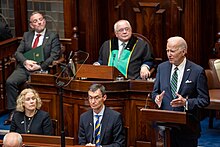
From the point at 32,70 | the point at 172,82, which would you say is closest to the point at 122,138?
the point at 172,82

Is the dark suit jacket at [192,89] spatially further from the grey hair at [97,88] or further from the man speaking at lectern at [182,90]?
the grey hair at [97,88]

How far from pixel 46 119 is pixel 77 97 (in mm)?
608

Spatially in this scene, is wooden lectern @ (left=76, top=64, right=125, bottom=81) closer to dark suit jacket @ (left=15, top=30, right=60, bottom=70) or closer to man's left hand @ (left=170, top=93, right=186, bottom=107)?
dark suit jacket @ (left=15, top=30, right=60, bottom=70)

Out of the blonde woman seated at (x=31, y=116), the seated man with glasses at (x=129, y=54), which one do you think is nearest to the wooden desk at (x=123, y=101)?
the seated man with glasses at (x=129, y=54)

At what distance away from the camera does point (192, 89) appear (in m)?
7.54

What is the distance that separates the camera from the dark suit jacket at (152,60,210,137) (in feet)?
24.4

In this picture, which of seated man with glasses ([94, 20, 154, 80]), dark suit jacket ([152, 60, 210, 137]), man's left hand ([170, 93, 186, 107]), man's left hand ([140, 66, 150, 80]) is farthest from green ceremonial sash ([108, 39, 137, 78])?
man's left hand ([170, 93, 186, 107])

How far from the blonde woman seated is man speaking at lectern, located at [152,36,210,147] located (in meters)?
1.51

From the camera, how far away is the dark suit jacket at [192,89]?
24.4 feet

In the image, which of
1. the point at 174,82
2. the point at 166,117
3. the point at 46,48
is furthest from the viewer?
the point at 46,48

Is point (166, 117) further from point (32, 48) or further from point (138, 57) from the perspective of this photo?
point (32, 48)

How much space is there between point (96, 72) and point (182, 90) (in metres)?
1.59

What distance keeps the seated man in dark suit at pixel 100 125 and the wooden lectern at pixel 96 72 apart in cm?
72

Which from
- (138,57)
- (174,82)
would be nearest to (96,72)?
(138,57)
